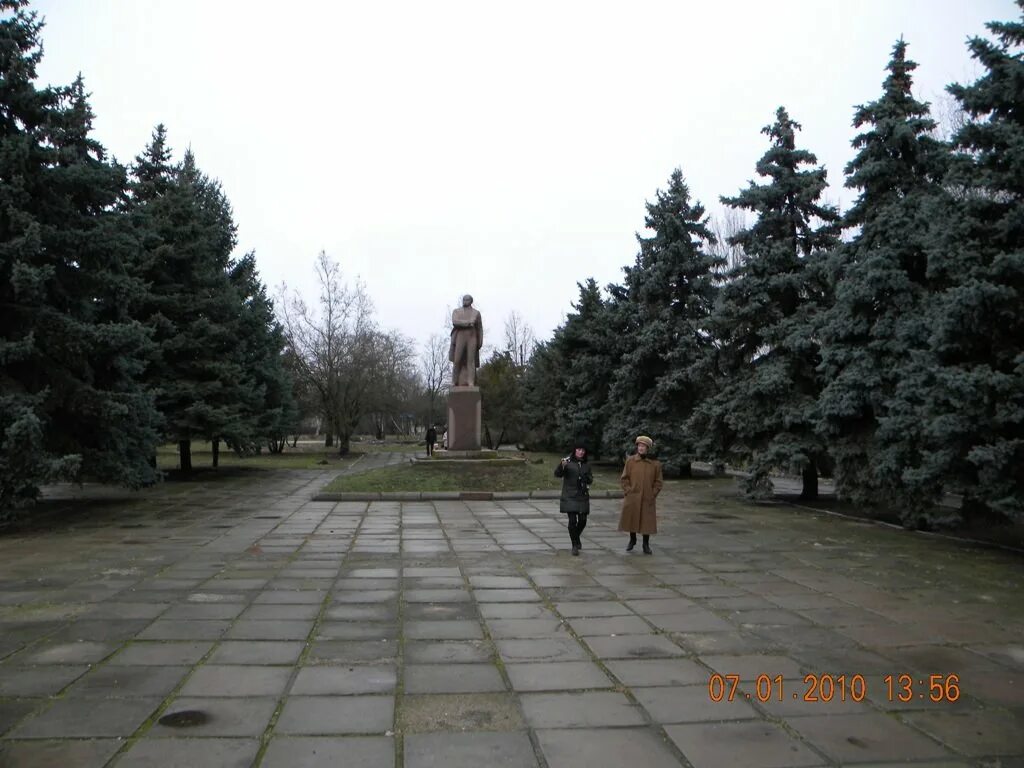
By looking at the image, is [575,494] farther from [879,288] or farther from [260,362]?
[260,362]

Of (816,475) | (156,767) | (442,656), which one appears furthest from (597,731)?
(816,475)

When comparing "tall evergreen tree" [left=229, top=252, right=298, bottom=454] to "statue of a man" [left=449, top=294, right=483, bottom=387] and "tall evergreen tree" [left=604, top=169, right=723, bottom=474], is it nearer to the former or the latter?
"statue of a man" [left=449, top=294, right=483, bottom=387]

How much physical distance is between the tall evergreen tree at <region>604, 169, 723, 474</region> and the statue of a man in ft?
21.0

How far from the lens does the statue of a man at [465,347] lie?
21766 millimetres

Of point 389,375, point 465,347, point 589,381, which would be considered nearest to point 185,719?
point 465,347

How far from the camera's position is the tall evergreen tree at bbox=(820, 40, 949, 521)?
13.0m

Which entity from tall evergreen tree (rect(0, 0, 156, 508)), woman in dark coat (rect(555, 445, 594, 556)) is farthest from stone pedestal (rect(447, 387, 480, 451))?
woman in dark coat (rect(555, 445, 594, 556))

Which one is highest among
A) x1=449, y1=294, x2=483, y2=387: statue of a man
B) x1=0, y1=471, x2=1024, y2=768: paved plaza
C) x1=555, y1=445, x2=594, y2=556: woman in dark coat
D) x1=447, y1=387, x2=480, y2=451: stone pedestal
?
x1=449, y1=294, x2=483, y2=387: statue of a man

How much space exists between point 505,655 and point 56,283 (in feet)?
40.9

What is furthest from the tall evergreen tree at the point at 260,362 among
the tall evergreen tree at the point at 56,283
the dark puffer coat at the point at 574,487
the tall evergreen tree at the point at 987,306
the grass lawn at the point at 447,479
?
the tall evergreen tree at the point at 987,306

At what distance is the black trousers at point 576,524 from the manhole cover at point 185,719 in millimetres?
6228

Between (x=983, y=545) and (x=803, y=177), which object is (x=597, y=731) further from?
(x=803, y=177)

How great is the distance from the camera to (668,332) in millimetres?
25172

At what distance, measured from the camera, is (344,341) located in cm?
4059
